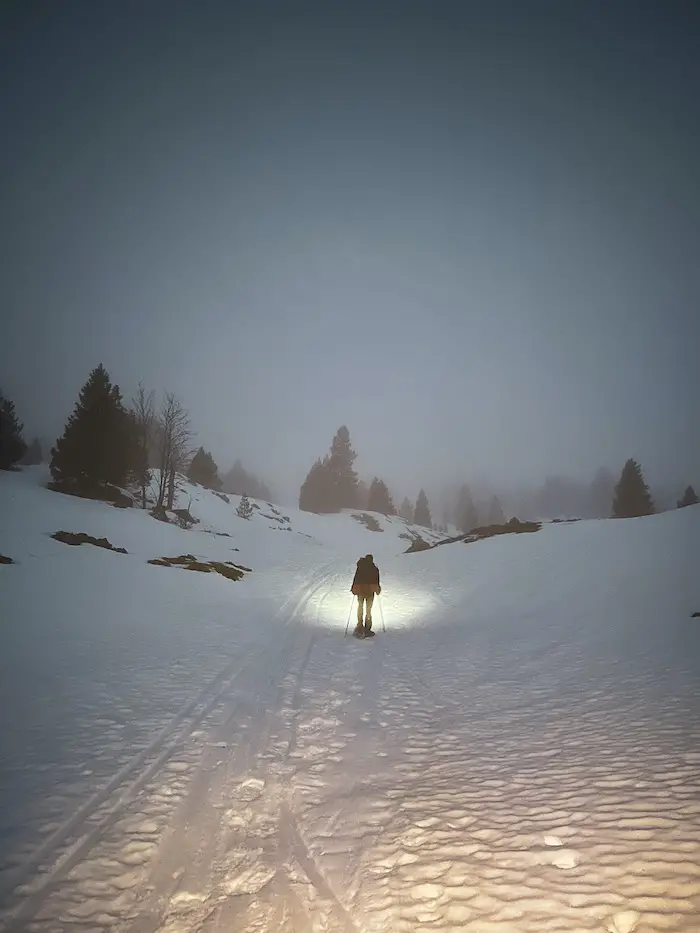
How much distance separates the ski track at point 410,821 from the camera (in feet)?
9.56

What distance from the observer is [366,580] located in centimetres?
1241

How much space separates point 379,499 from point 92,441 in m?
64.6

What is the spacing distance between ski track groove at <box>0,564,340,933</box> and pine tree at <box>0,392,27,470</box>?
33.6 m

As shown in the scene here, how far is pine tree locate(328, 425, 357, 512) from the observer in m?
81.2

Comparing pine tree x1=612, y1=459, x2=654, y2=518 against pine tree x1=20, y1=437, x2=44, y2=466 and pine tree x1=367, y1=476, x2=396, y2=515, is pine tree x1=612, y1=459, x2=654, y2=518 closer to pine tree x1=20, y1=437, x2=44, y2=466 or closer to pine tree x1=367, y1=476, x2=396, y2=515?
pine tree x1=367, y1=476, x2=396, y2=515

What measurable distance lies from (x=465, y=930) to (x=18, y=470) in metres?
39.6

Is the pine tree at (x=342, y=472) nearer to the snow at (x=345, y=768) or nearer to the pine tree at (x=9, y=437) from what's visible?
the pine tree at (x=9, y=437)

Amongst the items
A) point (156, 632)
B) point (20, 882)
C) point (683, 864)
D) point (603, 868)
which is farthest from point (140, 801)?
point (156, 632)

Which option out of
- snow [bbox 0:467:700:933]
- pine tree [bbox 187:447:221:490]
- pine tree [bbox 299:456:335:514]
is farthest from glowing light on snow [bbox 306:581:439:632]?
pine tree [bbox 299:456:335:514]

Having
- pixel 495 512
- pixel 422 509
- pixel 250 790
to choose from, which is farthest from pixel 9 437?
pixel 495 512

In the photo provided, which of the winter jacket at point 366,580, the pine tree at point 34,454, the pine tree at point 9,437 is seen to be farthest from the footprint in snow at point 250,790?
the pine tree at point 34,454

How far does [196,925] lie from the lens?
2.86m

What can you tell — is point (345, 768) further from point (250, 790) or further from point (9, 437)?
point (9, 437)

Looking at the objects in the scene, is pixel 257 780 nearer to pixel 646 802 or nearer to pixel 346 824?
pixel 346 824
